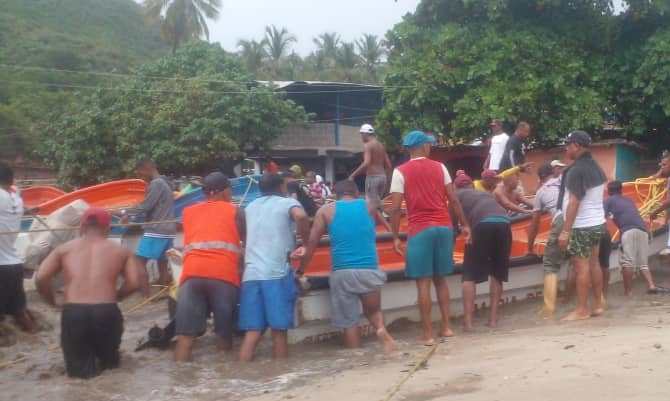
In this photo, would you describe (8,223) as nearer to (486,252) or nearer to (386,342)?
(386,342)

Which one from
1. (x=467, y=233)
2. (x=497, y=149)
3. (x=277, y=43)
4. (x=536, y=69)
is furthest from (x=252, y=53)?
(x=467, y=233)

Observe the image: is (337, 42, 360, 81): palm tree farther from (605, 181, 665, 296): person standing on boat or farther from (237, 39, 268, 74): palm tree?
(605, 181, 665, 296): person standing on boat

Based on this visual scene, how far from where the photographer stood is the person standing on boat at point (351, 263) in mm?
6672

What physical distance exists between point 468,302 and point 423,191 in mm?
1292

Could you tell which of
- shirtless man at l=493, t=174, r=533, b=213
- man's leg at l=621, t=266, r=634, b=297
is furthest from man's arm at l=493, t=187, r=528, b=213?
man's leg at l=621, t=266, r=634, b=297

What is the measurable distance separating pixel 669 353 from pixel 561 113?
1279cm

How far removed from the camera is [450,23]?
18.7 m

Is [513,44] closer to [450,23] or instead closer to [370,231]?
[450,23]

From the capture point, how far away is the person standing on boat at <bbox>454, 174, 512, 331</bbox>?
745cm

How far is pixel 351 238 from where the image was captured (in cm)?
668

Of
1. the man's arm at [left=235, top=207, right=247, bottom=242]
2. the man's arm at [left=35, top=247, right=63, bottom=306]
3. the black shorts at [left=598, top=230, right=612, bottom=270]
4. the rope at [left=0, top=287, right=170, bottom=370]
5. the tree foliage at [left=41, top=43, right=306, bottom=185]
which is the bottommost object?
the rope at [left=0, top=287, right=170, bottom=370]

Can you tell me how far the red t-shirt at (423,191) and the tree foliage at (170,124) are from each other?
16647 mm

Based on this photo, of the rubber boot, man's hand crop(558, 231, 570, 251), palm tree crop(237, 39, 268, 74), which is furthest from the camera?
palm tree crop(237, 39, 268, 74)

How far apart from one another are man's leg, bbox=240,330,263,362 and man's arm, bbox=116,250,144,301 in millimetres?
1017
